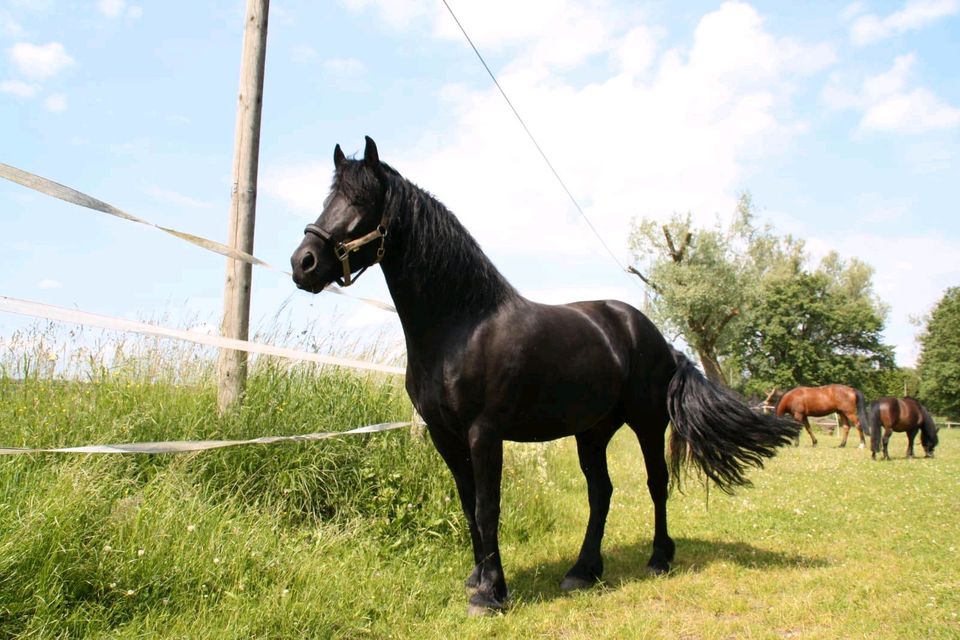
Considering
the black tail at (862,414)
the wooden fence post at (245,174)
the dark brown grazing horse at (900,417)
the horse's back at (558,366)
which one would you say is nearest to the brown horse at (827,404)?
the black tail at (862,414)

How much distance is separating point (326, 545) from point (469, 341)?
1.49m

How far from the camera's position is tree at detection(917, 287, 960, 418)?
47594 mm

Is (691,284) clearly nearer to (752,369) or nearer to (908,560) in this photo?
(752,369)

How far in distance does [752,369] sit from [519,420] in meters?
51.6

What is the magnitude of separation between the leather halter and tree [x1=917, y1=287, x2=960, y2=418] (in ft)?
181

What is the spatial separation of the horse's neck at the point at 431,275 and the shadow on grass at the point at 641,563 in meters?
1.81

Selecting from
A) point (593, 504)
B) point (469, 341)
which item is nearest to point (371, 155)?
point (469, 341)

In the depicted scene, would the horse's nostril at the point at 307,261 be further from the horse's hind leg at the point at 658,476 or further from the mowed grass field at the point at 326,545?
the horse's hind leg at the point at 658,476

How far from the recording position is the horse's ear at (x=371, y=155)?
11.8ft

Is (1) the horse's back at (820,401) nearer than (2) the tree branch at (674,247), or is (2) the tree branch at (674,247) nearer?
(1) the horse's back at (820,401)

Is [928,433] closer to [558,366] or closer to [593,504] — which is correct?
[593,504]

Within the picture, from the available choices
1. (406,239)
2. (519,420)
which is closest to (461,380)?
(519,420)

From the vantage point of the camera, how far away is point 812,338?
49719 mm

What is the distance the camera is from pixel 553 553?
16.9 feet
